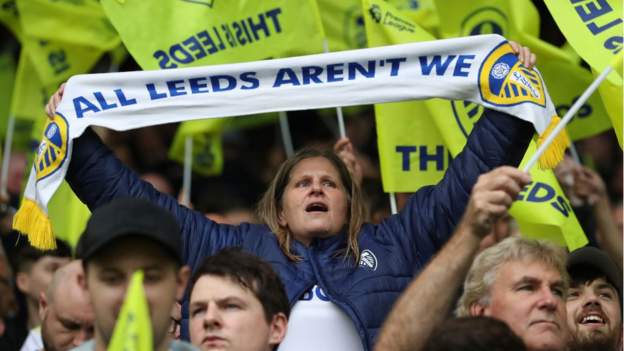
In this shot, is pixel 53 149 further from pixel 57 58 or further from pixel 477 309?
pixel 57 58

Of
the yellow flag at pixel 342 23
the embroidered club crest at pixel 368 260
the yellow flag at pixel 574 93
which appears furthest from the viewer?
the yellow flag at pixel 342 23

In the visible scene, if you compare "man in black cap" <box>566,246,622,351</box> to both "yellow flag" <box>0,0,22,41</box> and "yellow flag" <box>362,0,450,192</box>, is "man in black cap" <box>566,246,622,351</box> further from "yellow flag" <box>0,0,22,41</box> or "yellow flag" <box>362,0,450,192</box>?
"yellow flag" <box>0,0,22,41</box>

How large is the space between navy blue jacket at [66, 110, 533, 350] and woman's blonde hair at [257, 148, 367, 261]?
0.12ft

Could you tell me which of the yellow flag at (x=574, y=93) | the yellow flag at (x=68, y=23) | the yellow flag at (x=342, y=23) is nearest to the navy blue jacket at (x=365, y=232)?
the yellow flag at (x=574, y=93)

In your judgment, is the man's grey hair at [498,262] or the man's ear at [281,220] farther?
the man's ear at [281,220]

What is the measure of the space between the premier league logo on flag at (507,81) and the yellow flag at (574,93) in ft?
5.69

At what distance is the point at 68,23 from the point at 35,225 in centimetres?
271

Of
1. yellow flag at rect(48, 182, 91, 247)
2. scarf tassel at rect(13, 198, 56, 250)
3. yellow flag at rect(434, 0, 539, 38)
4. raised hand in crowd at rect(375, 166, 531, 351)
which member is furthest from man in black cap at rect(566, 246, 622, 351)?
yellow flag at rect(48, 182, 91, 247)

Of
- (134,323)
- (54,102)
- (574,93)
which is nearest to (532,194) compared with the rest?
(574,93)

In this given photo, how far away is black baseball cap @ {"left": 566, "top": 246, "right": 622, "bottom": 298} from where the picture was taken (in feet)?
20.8

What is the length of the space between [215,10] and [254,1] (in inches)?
7.7

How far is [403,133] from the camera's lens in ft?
24.3

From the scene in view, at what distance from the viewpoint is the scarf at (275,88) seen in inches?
244

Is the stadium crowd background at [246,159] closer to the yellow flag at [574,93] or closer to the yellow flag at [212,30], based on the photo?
the yellow flag at [574,93]
